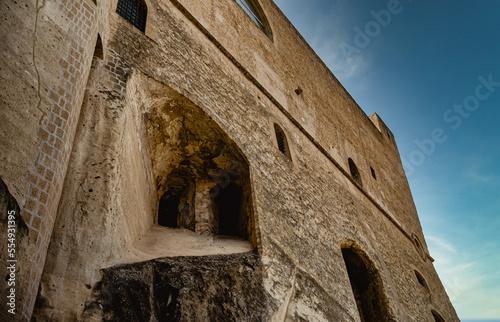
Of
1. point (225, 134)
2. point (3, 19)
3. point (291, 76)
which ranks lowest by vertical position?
point (3, 19)

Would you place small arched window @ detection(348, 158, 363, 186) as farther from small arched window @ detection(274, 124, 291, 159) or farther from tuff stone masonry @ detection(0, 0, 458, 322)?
small arched window @ detection(274, 124, 291, 159)

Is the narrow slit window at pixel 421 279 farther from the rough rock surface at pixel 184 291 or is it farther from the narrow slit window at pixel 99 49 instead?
the narrow slit window at pixel 99 49

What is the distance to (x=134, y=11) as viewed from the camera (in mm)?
5102

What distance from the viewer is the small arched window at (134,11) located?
4930 millimetres

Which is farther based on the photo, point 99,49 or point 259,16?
point 259,16


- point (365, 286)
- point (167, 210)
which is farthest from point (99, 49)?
point (365, 286)

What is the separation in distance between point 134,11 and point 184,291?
3511 mm

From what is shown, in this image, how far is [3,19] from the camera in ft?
9.06

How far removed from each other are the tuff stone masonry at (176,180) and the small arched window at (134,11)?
0.07 ft

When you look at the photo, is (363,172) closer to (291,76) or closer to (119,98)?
(291,76)

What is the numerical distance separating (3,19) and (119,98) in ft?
3.88

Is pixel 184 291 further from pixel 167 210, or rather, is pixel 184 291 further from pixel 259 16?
pixel 259 16

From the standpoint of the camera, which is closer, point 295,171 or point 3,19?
point 3,19

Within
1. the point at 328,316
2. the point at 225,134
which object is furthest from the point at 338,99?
the point at 328,316
